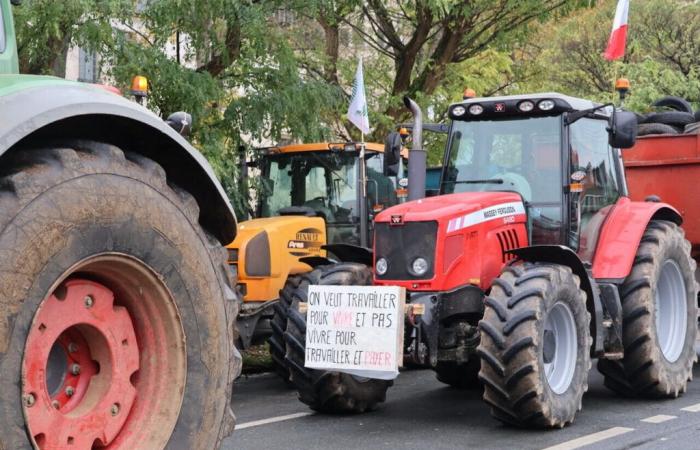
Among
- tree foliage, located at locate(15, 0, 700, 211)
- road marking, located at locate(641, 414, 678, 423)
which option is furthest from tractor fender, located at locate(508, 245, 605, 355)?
tree foliage, located at locate(15, 0, 700, 211)

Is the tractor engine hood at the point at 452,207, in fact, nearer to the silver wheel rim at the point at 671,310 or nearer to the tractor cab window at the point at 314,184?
the silver wheel rim at the point at 671,310

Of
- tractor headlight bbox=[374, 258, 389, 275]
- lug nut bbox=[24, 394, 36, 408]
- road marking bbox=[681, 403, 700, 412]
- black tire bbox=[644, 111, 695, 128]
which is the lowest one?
road marking bbox=[681, 403, 700, 412]

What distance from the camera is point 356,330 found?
7.57 metres

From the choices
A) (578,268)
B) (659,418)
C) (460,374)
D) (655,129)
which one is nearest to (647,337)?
(659,418)

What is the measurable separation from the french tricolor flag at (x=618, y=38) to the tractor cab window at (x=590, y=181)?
3211 mm

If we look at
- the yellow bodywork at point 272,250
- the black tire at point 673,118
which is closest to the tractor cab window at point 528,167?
the yellow bodywork at point 272,250

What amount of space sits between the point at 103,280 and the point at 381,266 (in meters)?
4.86

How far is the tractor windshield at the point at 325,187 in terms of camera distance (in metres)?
11.6

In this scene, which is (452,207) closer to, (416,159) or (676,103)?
(416,159)

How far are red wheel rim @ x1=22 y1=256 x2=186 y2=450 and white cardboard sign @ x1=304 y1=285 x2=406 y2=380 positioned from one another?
4063 millimetres

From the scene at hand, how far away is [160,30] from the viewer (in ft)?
37.6

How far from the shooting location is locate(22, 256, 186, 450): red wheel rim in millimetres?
3049

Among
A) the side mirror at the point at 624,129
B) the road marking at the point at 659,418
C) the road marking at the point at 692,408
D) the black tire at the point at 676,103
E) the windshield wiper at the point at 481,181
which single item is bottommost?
the road marking at the point at 692,408

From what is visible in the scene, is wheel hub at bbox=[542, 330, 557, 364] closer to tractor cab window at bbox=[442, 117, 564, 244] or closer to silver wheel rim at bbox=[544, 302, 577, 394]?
silver wheel rim at bbox=[544, 302, 577, 394]
